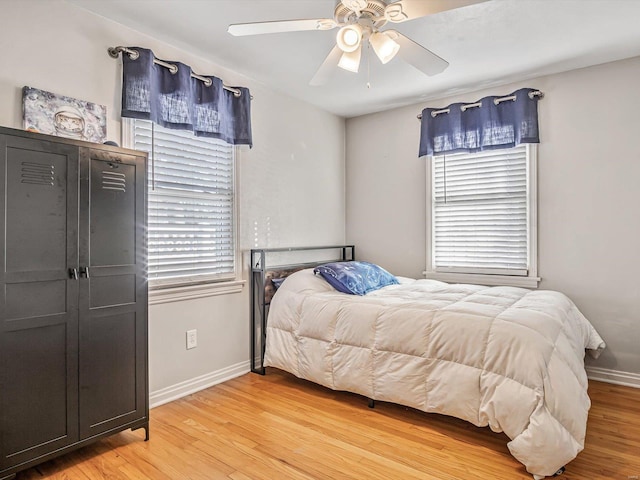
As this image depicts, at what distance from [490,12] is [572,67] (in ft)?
4.15

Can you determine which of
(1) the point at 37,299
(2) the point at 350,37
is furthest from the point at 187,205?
(2) the point at 350,37

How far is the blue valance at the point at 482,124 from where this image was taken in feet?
11.1

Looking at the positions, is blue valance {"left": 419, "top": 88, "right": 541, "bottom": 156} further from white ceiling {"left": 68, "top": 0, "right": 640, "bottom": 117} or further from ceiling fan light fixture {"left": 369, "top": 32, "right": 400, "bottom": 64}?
ceiling fan light fixture {"left": 369, "top": 32, "right": 400, "bottom": 64}

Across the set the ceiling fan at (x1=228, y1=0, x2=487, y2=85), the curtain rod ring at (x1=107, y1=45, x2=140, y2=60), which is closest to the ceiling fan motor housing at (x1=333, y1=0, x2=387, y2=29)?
the ceiling fan at (x1=228, y1=0, x2=487, y2=85)

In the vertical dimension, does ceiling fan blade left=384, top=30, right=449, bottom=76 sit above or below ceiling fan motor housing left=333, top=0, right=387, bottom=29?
below

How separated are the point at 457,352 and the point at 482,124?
223cm

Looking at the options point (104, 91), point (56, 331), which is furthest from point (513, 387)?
point (104, 91)

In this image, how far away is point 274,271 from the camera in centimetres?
357

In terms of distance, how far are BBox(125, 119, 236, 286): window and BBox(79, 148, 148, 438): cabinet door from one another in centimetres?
51

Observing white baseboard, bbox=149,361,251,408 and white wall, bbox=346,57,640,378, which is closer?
white baseboard, bbox=149,361,251,408

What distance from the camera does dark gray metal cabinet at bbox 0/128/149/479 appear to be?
1.79m

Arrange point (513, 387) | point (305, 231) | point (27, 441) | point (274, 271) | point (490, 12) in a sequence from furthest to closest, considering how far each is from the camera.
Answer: point (305, 231), point (274, 271), point (490, 12), point (513, 387), point (27, 441)

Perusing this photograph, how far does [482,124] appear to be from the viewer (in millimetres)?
3613

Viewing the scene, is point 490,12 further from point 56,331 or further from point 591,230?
point 56,331
